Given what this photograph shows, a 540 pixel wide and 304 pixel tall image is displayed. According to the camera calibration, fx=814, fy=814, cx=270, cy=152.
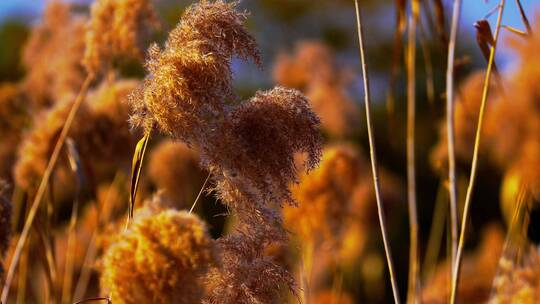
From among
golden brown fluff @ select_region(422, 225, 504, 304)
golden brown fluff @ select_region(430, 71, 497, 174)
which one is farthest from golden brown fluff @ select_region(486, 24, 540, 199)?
golden brown fluff @ select_region(422, 225, 504, 304)

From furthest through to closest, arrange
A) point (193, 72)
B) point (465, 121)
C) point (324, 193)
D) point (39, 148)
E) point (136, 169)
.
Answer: point (465, 121), point (324, 193), point (39, 148), point (136, 169), point (193, 72)

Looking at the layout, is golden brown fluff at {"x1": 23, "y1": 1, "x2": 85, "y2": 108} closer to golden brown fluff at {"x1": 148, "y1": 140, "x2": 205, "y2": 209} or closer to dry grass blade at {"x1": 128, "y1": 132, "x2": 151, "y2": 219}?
golden brown fluff at {"x1": 148, "y1": 140, "x2": 205, "y2": 209}

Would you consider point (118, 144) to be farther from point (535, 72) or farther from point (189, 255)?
point (189, 255)

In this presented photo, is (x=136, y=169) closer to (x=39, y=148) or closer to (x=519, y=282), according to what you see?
(x=519, y=282)

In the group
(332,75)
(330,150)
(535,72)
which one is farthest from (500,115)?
(332,75)

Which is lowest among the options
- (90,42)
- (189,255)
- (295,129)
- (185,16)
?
(189,255)

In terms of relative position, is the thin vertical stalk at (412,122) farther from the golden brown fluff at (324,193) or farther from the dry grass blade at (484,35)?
the golden brown fluff at (324,193)

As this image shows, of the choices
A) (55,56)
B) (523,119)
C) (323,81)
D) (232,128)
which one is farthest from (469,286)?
(232,128)
